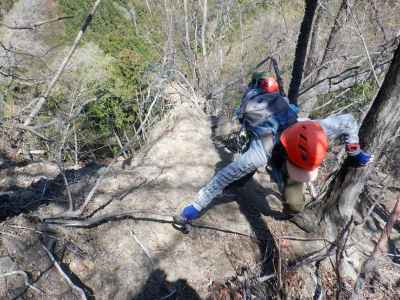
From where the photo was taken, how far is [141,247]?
2.77 meters

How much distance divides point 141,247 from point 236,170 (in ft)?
3.21

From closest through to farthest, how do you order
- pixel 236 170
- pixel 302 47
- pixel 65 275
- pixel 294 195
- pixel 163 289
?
1. pixel 65 275
2. pixel 163 289
3. pixel 236 170
4. pixel 294 195
5. pixel 302 47

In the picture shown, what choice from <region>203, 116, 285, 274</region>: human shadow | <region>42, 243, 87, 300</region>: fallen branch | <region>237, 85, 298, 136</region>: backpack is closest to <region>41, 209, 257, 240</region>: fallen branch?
<region>203, 116, 285, 274</region>: human shadow

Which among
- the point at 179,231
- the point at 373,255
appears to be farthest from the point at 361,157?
the point at 179,231

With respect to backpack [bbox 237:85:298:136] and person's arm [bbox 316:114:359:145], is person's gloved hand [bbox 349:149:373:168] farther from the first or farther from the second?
backpack [bbox 237:85:298:136]

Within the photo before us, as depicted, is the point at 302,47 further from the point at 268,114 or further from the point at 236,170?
the point at 236,170

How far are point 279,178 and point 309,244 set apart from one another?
0.65 metres

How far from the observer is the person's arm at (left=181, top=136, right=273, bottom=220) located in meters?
2.58

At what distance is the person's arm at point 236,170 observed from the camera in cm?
258

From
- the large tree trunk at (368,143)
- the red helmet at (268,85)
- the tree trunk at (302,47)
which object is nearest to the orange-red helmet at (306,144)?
the large tree trunk at (368,143)

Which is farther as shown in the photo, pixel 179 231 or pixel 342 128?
pixel 179 231

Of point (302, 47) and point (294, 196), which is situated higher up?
point (302, 47)

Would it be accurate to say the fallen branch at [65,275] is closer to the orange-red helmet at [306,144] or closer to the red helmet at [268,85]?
the orange-red helmet at [306,144]

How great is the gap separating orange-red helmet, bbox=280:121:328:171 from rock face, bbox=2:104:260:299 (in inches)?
39.5
